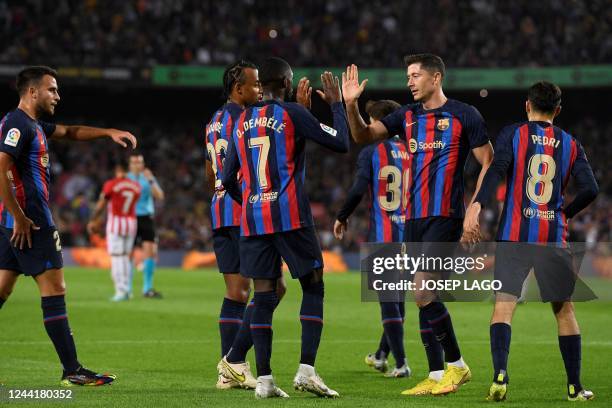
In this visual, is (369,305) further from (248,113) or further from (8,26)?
(8,26)

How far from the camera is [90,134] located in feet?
26.0

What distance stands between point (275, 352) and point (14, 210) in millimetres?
3578

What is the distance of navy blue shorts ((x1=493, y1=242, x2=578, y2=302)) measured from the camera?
6.89 m

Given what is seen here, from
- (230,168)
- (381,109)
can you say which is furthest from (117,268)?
(230,168)

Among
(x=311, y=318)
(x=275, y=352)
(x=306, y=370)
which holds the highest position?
(x=311, y=318)

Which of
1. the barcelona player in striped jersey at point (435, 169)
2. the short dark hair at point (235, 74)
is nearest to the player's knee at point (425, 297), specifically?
the barcelona player in striped jersey at point (435, 169)

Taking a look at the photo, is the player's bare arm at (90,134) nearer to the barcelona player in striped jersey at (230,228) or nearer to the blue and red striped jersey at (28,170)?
the blue and red striped jersey at (28,170)

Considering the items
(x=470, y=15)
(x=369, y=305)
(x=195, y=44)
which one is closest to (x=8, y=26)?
(x=195, y=44)

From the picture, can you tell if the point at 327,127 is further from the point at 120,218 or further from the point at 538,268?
the point at 120,218

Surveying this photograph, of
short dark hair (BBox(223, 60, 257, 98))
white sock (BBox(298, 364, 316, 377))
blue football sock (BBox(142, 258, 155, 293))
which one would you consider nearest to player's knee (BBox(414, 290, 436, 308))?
white sock (BBox(298, 364, 316, 377))

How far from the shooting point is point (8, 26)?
32844 mm

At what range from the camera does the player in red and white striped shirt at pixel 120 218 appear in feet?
53.4

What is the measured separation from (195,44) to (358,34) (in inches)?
212

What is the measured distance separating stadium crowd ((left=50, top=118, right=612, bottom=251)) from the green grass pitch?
493 inches
